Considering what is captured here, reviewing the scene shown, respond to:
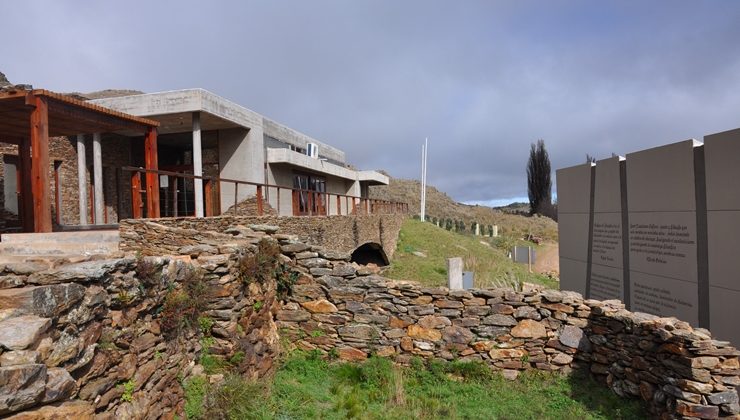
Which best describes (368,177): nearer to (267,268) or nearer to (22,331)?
(267,268)

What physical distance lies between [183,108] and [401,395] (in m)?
11.6

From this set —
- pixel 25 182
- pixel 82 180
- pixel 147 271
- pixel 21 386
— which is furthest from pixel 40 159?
pixel 82 180

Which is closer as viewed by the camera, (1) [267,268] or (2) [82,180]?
(1) [267,268]

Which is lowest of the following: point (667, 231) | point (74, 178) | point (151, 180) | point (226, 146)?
point (667, 231)

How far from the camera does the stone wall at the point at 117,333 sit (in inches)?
95.4

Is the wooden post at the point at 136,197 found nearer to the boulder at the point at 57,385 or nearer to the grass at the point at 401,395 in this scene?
the grass at the point at 401,395

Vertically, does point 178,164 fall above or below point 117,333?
above

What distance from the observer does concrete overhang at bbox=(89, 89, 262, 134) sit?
13.1 metres

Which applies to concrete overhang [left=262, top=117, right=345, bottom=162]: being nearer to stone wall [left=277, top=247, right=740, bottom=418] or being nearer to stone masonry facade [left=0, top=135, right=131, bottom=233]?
stone masonry facade [left=0, top=135, right=131, bottom=233]

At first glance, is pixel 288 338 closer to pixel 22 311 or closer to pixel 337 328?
pixel 337 328

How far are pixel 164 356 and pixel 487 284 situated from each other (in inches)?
511

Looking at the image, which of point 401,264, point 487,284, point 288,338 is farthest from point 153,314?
point 401,264

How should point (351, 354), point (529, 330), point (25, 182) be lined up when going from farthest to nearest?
point (25, 182) → point (351, 354) → point (529, 330)

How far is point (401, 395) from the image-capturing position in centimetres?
528
